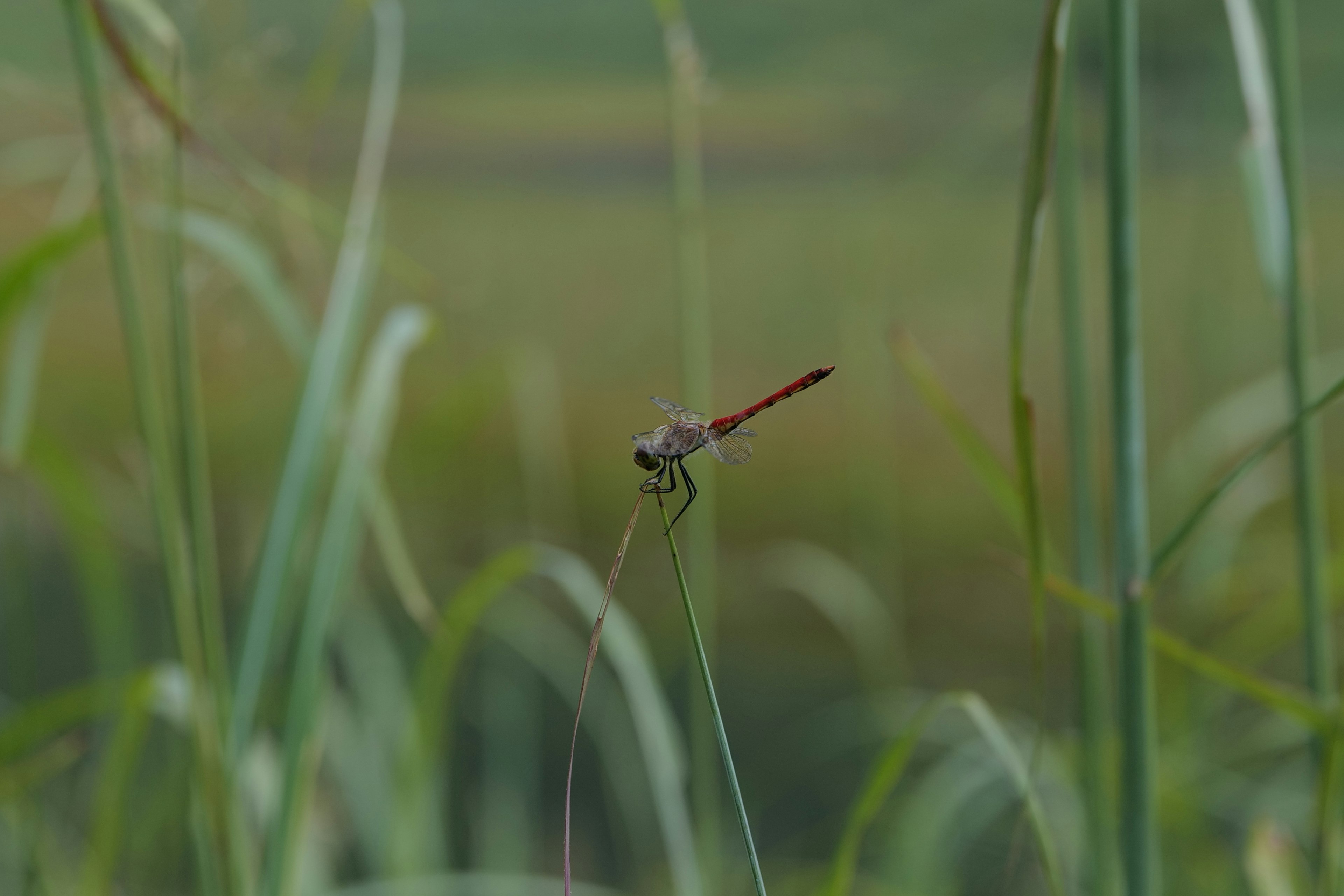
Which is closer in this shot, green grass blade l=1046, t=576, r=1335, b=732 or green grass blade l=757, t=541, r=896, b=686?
green grass blade l=1046, t=576, r=1335, b=732

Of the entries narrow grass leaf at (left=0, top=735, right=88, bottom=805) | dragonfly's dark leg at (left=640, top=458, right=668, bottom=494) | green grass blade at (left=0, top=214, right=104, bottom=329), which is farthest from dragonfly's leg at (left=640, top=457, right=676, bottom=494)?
narrow grass leaf at (left=0, top=735, right=88, bottom=805)

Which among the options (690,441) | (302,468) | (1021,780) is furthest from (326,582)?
(1021,780)

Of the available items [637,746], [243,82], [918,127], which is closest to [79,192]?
[243,82]

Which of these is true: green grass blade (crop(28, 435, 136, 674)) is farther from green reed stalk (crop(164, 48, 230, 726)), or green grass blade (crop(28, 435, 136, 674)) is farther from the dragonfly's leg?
the dragonfly's leg

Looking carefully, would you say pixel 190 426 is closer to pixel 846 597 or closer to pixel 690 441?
pixel 690 441

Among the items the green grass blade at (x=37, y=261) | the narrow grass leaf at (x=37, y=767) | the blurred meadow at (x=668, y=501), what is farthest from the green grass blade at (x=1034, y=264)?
the narrow grass leaf at (x=37, y=767)

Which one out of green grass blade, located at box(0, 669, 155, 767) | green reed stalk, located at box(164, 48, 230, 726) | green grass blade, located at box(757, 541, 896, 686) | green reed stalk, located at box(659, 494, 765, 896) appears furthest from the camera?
green grass blade, located at box(757, 541, 896, 686)

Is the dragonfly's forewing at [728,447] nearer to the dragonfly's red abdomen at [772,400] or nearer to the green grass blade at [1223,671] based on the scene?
the dragonfly's red abdomen at [772,400]
